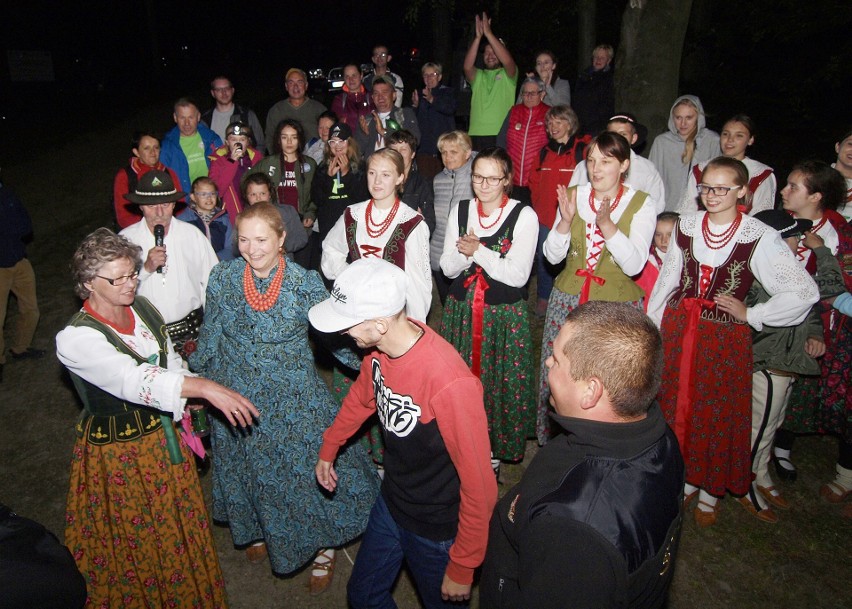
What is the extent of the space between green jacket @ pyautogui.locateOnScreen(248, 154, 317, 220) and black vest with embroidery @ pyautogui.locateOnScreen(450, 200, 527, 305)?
221cm

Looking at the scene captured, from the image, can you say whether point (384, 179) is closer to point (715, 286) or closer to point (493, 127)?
point (715, 286)

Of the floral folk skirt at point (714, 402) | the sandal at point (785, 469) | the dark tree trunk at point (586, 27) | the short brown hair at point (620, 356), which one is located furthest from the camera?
the dark tree trunk at point (586, 27)

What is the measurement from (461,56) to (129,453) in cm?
964

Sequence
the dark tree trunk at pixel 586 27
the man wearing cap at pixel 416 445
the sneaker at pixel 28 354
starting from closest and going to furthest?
the man wearing cap at pixel 416 445, the sneaker at pixel 28 354, the dark tree trunk at pixel 586 27

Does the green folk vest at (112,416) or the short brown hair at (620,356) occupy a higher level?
the short brown hair at (620,356)

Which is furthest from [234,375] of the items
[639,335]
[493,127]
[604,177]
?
[493,127]

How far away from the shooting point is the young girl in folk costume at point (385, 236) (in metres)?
4.06

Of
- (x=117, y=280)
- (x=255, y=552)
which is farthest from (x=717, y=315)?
(x=117, y=280)

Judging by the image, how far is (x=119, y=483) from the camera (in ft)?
9.78

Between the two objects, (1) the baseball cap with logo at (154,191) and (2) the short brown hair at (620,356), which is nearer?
(2) the short brown hair at (620,356)

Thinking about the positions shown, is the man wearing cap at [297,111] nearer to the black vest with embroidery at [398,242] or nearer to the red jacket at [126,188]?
the red jacket at [126,188]

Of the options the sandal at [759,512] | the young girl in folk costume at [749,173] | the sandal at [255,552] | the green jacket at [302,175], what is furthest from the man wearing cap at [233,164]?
the sandal at [759,512]

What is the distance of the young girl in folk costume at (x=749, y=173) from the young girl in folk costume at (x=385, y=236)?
93.7 inches

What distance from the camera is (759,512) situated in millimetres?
4051
